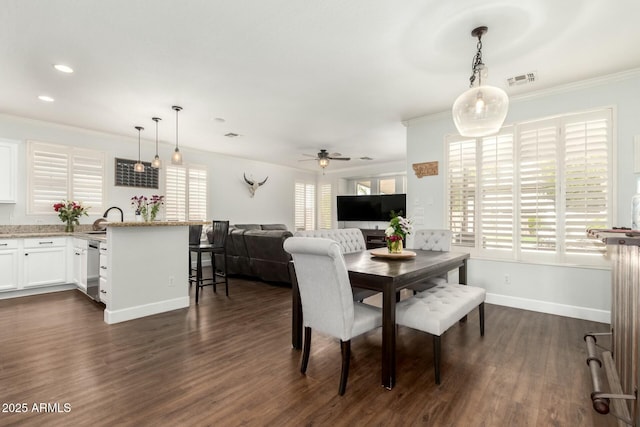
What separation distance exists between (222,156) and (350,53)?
17.4 ft

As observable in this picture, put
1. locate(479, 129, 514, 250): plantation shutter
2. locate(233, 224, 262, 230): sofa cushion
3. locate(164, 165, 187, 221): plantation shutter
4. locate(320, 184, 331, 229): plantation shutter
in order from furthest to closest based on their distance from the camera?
locate(320, 184, 331, 229): plantation shutter, locate(233, 224, 262, 230): sofa cushion, locate(164, 165, 187, 221): plantation shutter, locate(479, 129, 514, 250): plantation shutter

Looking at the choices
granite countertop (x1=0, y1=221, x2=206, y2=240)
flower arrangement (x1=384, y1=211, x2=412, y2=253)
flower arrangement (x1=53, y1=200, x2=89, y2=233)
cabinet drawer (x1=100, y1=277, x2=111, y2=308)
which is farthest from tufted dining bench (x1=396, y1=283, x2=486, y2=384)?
flower arrangement (x1=53, y1=200, x2=89, y2=233)

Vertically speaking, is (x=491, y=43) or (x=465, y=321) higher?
(x=491, y=43)

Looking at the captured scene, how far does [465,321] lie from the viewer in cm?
352

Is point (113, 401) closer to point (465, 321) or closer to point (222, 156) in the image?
point (465, 321)

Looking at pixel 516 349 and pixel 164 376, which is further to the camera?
pixel 516 349

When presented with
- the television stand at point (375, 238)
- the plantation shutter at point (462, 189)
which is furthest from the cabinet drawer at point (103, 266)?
the television stand at point (375, 238)

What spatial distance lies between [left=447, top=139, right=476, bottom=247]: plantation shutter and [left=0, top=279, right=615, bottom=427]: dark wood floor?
122cm

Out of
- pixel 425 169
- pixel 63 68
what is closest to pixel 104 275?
pixel 63 68

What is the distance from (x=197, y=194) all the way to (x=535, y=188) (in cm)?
621

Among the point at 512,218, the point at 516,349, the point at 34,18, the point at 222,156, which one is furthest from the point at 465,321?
the point at 222,156

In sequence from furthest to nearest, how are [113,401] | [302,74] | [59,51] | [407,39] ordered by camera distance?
[302,74] → [59,51] → [407,39] → [113,401]

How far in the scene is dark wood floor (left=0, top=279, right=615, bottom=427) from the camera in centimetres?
184

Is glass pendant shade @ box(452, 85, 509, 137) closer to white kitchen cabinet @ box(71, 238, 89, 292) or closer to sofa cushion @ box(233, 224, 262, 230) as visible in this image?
white kitchen cabinet @ box(71, 238, 89, 292)
